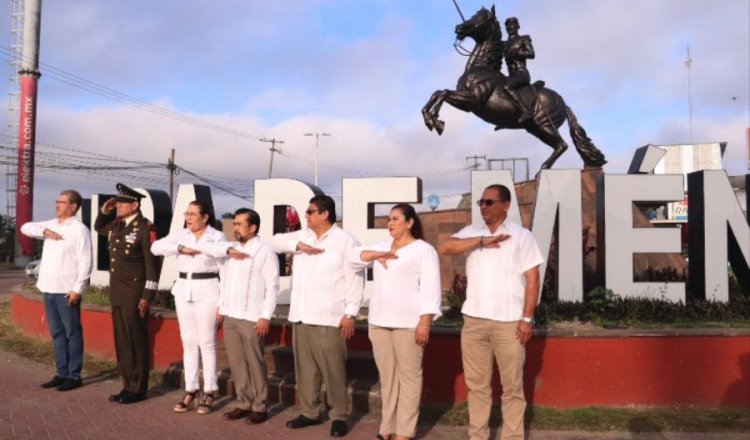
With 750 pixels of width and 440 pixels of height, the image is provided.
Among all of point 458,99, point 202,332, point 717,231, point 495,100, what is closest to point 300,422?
point 202,332

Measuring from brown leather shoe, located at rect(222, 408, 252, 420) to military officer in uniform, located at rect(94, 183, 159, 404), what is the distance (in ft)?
3.49

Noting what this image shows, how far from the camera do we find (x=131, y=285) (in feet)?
18.8

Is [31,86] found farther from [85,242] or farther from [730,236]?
[730,236]

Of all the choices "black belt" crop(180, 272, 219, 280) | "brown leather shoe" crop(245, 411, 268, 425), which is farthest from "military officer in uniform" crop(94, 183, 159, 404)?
"brown leather shoe" crop(245, 411, 268, 425)

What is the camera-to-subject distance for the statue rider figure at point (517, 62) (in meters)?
9.06

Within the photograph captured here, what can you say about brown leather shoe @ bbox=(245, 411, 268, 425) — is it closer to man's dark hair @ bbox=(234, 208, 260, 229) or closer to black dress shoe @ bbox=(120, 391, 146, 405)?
black dress shoe @ bbox=(120, 391, 146, 405)

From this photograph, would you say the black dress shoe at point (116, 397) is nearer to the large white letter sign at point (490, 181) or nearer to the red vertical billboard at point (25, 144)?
the large white letter sign at point (490, 181)

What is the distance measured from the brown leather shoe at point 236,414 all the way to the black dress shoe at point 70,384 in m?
1.93

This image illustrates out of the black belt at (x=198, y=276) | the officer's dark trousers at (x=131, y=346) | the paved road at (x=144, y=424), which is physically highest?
the black belt at (x=198, y=276)

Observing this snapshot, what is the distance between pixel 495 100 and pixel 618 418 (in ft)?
16.3

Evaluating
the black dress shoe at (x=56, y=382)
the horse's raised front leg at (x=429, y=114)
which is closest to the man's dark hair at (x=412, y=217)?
the black dress shoe at (x=56, y=382)

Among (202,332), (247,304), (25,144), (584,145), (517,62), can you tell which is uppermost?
(25,144)

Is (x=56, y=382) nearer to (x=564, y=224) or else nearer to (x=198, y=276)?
(x=198, y=276)

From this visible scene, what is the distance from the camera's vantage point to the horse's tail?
9219 mm
